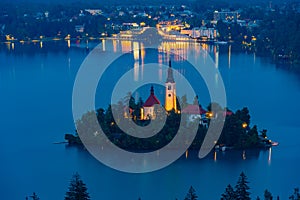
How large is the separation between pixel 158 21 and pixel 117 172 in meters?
16.7

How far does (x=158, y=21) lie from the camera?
2261cm

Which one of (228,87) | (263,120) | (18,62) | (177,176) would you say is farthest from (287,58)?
(177,176)

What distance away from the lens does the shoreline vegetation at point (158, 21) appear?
15.3m

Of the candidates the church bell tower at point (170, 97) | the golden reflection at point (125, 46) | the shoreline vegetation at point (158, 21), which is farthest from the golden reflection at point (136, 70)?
the church bell tower at point (170, 97)

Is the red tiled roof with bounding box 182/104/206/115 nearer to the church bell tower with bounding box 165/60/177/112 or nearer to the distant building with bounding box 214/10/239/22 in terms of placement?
the church bell tower with bounding box 165/60/177/112

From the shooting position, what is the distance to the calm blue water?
5.84 meters

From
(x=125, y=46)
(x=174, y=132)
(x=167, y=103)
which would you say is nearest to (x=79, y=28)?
(x=125, y=46)

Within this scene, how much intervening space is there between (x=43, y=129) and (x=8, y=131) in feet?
1.27

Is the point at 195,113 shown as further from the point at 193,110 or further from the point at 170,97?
the point at 170,97

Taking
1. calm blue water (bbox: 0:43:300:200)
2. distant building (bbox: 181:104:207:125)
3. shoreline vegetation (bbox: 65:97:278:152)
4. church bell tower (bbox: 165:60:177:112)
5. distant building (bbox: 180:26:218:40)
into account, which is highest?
church bell tower (bbox: 165:60:177:112)

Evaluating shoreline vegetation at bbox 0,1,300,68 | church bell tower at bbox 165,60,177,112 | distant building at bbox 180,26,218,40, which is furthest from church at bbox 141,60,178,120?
distant building at bbox 180,26,218,40

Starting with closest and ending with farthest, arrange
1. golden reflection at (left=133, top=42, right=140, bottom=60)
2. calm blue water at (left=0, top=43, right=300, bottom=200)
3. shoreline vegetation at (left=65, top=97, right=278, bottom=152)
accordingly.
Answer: calm blue water at (left=0, top=43, right=300, bottom=200) → shoreline vegetation at (left=65, top=97, right=278, bottom=152) → golden reflection at (left=133, top=42, right=140, bottom=60)

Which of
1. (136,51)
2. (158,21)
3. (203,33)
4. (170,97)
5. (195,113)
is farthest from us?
(158,21)

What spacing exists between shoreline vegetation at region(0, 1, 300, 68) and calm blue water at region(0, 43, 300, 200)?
362 centimetres
